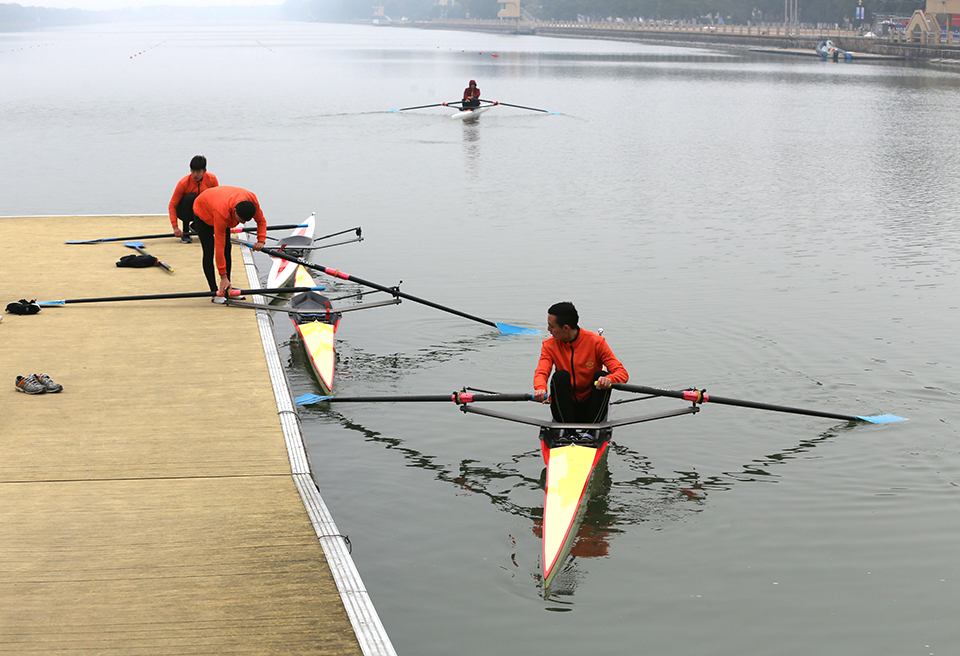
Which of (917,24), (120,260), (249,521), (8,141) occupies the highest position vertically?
(917,24)

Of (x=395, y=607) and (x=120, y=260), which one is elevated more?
(x=120, y=260)

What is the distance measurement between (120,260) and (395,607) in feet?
35.9

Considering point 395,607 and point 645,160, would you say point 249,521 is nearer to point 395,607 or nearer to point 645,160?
point 395,607

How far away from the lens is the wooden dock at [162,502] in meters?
6.28

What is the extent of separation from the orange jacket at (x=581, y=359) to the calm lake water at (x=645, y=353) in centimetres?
122

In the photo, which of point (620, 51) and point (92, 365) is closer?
point (92, 365)

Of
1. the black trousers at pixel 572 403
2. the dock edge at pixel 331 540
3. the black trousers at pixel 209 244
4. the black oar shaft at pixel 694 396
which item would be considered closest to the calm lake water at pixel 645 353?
the black oar shaft at pixel 694 396

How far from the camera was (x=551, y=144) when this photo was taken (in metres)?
39.5

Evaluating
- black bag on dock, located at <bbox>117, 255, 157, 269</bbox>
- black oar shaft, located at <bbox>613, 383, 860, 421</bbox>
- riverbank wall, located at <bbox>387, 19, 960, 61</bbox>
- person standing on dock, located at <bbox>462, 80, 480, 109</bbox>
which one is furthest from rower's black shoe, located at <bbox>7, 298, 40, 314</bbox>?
riverbank wall, located at <bbox>387, 19, 960, 61</bbox>

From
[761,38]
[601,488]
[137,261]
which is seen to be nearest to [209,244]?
[137,261]

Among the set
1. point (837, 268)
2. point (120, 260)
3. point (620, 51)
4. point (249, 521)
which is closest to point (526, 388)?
point (249, 521)

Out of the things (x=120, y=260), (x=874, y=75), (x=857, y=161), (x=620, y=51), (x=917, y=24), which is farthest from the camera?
(x=620, y=51)

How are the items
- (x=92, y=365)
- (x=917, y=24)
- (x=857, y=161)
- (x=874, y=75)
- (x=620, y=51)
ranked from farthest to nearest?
(x=620, y=51)
(x=917, y=24)
(x=874, y=75)
(x=857, y=161)
(x=92, y=365)

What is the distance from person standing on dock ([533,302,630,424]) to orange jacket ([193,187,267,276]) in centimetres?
543
